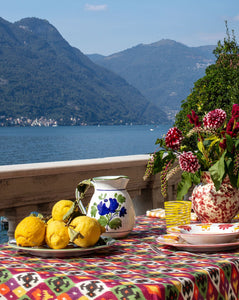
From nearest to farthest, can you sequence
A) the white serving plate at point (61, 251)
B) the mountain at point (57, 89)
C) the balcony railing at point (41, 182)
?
the white serving plate at point (61, 251)
the balcony railing at point (41, 182)
the mountain at point (57, 89)

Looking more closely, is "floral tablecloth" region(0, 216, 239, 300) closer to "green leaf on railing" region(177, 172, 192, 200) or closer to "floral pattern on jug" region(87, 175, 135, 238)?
"floral pattern on jug" region(87, 175, 135, 238)

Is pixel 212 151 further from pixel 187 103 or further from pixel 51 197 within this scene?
pixel 187 103

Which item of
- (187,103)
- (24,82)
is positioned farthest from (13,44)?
(187,103)

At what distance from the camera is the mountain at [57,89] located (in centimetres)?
12361

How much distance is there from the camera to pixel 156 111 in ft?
557

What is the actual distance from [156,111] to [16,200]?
550 feet

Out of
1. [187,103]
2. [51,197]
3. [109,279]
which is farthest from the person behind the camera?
[187,103]

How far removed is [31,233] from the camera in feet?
5.61

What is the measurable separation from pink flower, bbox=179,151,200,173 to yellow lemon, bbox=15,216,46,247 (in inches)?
25.3

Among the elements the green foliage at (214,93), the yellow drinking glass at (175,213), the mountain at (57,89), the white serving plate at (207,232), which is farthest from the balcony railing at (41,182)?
the mountain at (57,89)

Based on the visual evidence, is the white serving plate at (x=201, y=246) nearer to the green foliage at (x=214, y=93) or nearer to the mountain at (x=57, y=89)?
the green foliage at (x=214, y=93)

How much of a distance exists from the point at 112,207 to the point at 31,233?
0.37 meters

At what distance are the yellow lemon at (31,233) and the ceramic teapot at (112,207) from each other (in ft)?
1.01

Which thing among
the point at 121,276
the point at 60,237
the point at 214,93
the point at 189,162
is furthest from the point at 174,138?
the point at 214,93
